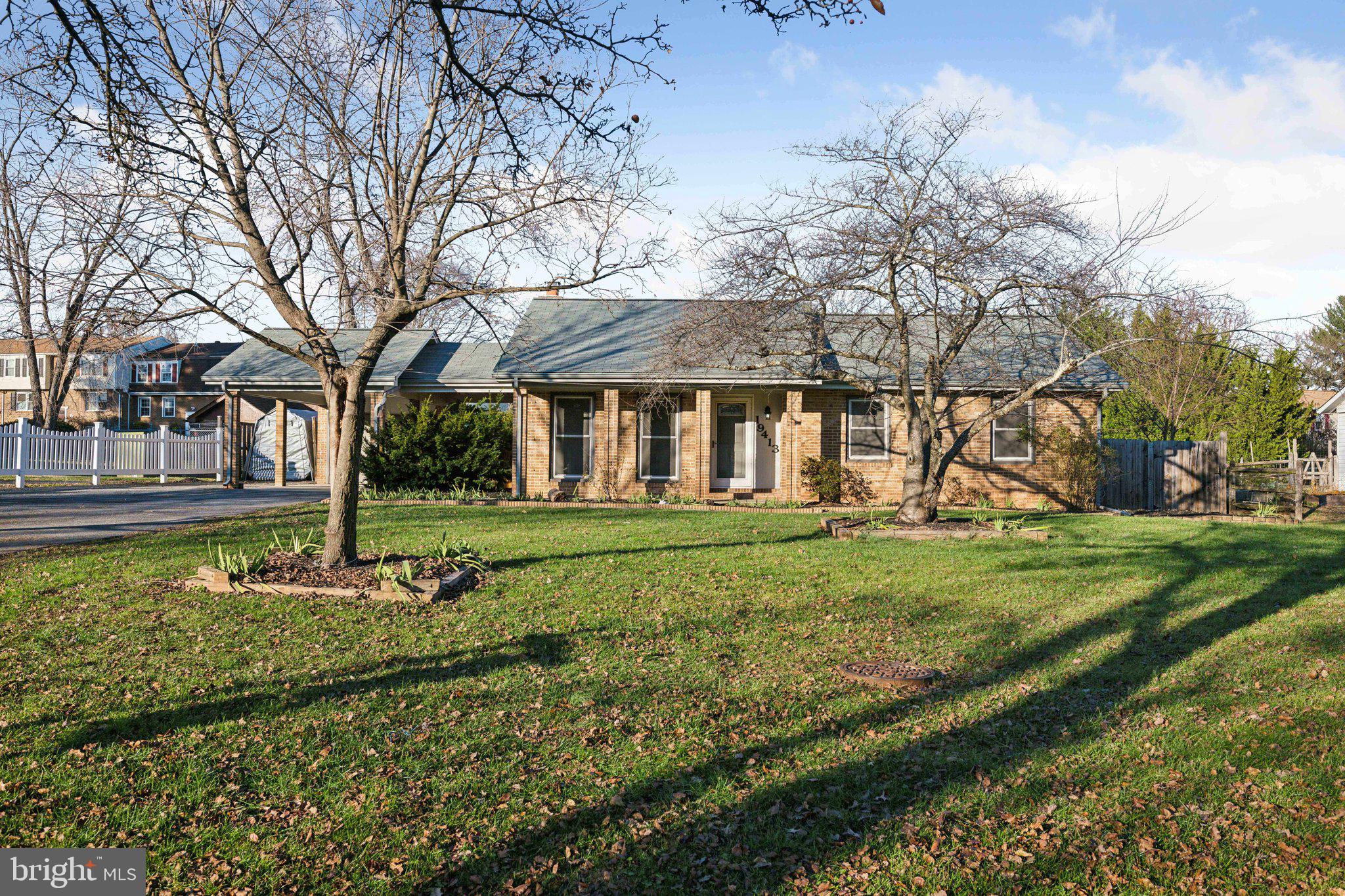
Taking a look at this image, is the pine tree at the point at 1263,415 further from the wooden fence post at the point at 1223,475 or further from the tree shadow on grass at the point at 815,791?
the tree shadow on grass at the point at 815,791

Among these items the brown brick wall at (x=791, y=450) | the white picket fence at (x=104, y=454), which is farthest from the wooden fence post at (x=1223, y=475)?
the white picket fence at (x=104, y=454)

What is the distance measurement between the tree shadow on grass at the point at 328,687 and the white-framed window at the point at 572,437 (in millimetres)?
12646

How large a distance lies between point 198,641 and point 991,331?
12721 mm

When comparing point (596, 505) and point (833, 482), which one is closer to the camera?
point (596, 505)

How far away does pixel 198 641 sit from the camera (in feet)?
21.9

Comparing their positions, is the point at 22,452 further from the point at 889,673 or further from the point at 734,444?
the point at 889,673

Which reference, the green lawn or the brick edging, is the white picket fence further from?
the green lawn

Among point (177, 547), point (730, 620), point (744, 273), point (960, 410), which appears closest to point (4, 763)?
point (730, 620)

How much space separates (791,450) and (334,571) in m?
11.8

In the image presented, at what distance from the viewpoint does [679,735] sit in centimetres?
503

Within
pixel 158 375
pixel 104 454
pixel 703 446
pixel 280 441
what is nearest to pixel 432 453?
pixel 703 446

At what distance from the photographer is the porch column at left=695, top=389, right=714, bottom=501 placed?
18.8 metres

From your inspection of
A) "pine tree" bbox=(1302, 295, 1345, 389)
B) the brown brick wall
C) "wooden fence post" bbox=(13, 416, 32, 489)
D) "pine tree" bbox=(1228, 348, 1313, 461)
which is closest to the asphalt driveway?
"wooden fence post" bbox=(13, 416, 32, 489)

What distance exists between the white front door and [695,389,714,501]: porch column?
1131 mm
